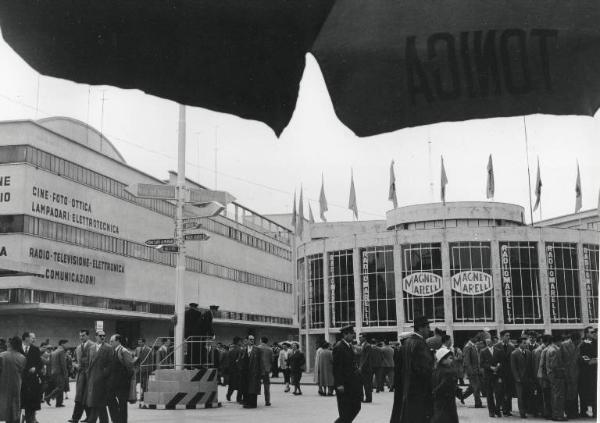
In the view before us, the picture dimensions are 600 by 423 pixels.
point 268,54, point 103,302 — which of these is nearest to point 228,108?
point 268,54

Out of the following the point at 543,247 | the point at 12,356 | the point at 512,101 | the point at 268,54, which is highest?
the point at 543,247

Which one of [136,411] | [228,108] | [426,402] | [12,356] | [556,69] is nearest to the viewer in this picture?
[556,69]

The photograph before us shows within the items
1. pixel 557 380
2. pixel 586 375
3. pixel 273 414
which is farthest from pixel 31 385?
pixel 586 375

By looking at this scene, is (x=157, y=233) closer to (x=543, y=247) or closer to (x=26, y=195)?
(x=26, y=195)

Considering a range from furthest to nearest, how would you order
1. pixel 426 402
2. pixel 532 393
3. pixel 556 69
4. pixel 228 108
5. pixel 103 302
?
1. pixel 103 302
2. pixel 532 393
3. pixel 426 402
4. pixel 228 108
5. pixel 556 69

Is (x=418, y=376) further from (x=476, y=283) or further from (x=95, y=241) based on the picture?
(x=476, y=283)

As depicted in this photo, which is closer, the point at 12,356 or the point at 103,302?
the point at 12,356

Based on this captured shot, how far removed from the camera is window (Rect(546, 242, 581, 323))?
4312cm

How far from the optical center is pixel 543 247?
4359cm

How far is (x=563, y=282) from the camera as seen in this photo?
43719 millimetres

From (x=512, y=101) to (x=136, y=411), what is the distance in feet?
47.1

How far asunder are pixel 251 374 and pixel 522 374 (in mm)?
6002

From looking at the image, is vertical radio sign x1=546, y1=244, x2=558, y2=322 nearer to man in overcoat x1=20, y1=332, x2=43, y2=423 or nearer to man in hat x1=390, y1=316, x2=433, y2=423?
man in overcoat x1=20, y1=332, x2=43, y2=423

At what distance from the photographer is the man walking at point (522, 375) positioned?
14.1m
